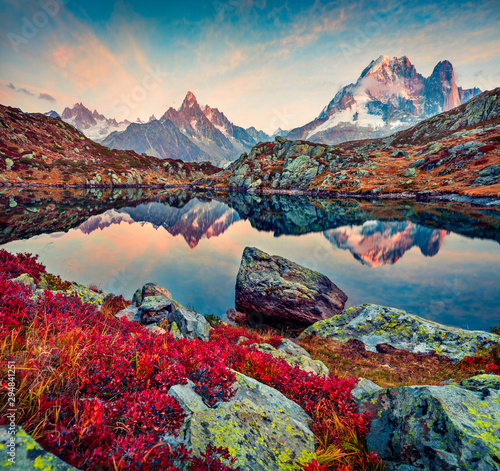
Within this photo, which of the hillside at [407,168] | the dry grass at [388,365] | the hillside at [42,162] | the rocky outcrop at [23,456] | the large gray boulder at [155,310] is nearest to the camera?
the rocky outcrop at [23,456]

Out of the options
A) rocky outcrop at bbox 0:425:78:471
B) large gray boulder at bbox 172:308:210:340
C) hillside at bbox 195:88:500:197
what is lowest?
large gray boulder at bbox 172:308:210:340

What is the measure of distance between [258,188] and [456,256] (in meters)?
145

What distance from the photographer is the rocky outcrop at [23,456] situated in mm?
2367

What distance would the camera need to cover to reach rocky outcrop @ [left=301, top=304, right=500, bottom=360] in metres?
11.5

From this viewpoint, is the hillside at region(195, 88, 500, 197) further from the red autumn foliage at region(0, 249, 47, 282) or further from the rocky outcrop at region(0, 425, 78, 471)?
the red autumn foliage at region(0, 249, 47, 282)

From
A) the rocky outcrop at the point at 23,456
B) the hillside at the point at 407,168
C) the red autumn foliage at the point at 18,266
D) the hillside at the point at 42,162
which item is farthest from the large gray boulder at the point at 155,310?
the hillside at the point at 42,162

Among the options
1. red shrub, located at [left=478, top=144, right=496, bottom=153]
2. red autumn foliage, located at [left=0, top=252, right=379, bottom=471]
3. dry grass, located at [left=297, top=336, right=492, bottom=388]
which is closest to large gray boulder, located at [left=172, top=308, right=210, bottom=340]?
red autumn foliage, located at [left=0, top=252, right=379, bottom=471]

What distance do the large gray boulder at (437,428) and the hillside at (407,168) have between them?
9118 centimetres

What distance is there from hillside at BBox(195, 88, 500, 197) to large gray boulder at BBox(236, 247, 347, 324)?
79472 mm

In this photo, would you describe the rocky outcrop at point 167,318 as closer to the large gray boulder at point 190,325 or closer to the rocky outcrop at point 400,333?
the large gray boulder at point 190,325

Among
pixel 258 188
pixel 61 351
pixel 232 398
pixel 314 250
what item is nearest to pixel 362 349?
pixel 232 398

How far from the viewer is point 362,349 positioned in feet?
42.8

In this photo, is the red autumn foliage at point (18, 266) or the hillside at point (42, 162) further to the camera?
the hillside at point (42, 162)

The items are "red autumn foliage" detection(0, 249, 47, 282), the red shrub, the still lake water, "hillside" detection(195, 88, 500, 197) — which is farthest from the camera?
the red shrub
